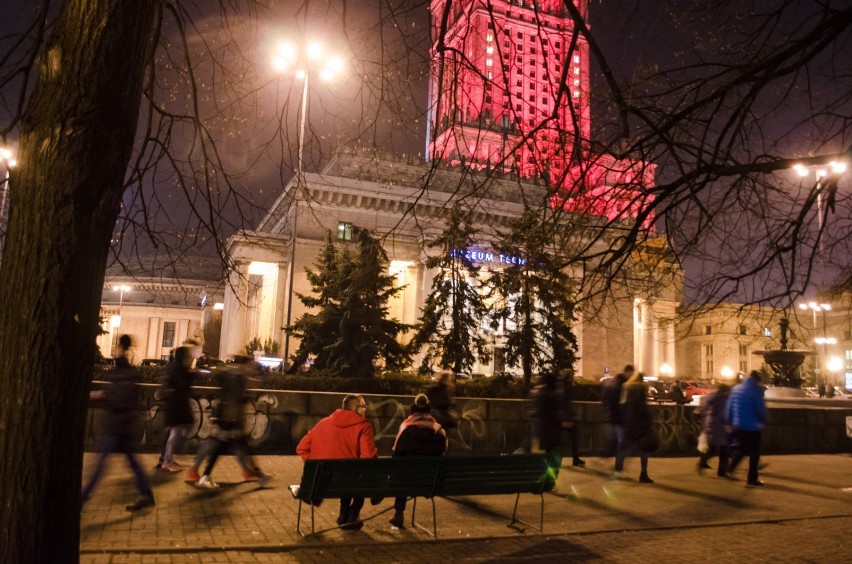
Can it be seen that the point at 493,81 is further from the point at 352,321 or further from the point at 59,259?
the point at 352,321

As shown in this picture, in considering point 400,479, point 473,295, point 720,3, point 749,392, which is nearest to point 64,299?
point 400,479

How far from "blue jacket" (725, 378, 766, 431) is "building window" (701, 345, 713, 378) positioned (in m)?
95.0

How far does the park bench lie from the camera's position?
7273mm

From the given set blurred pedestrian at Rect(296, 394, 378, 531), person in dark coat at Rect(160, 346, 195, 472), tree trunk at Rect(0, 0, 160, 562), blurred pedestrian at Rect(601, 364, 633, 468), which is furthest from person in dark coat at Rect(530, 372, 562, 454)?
tree trunk at Rect(0, 0, 160, 562)

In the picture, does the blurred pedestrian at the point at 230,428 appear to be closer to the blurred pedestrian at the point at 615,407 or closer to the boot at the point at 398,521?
the boot at the point at 398,521

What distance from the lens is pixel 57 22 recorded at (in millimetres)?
4359

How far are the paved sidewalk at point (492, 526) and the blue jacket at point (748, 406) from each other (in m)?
1.06

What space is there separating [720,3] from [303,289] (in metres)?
47.1

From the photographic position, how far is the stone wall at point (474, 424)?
1369 centimetres

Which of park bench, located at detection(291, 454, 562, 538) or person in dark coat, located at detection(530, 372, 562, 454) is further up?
person in dark coat, located at detection(530, 372, 562, 454)

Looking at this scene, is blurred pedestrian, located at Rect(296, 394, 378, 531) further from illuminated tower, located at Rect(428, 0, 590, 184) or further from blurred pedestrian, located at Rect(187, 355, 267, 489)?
illuminated tower, located at Rect(428, 0, 590, 184)

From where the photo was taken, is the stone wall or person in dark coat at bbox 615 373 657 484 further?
the stone wall

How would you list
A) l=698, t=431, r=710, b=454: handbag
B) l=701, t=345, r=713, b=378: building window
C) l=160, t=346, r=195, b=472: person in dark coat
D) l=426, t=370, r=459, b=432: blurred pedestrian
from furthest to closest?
l=701, t=345, r=713, b=378: building window → l=698, t=431, r=710, b=454: handbag → l=426, t=370, r=459, b=432: blurred pedestrian → l=160, t=346, r=195, b=472: person in dark coat

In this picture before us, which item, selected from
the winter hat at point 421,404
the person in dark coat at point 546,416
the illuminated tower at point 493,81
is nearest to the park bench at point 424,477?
the winter hat at point 421,404
